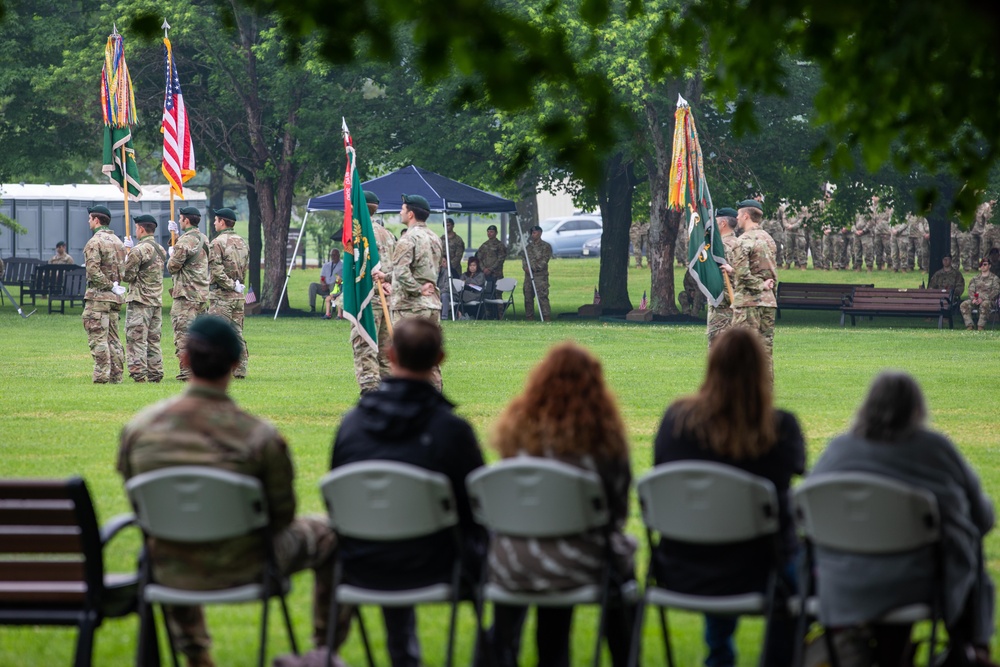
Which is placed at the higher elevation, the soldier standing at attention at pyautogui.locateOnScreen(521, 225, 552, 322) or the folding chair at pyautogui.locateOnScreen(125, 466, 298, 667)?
the soldier standing at attention at pyautogui.locateOnScreen(521, 225, 552, 322)

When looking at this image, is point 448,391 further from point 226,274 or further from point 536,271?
point 536,271

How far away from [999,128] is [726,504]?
5.24ft

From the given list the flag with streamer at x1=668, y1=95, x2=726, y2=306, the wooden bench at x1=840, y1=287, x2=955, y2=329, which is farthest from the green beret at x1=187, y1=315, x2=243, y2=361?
the wooden bench at x1=840, y1=287, x2=955, y2=329

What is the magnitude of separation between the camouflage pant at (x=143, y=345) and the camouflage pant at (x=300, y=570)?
13.7 meters

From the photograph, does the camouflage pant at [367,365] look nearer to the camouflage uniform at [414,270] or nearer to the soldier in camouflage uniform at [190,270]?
the camouflage uniform at [414,270]

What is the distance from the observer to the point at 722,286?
777 inches

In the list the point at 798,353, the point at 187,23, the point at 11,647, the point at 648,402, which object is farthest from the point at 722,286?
the point at 187,23

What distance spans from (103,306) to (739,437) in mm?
14604

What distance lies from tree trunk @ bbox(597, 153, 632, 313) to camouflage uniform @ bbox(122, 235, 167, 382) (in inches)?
741

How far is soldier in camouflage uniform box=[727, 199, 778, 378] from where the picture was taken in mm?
A: 17781

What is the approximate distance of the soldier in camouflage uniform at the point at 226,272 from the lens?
19.8 meters

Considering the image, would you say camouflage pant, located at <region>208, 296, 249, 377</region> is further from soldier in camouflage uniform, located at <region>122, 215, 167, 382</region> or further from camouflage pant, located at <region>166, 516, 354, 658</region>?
camouflage pant, located at <region>166, 516, 354, 658</region>

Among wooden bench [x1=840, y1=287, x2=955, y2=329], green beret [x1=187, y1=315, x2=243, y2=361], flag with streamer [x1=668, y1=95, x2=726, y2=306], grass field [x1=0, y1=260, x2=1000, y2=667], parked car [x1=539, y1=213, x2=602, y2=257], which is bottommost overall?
grass field [x1=0, y1=260, x2=1000, y2=667]

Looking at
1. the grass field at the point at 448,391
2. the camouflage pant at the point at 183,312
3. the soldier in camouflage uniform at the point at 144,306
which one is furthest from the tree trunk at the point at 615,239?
the soldier in camouflage uniform at the point at 144,306
